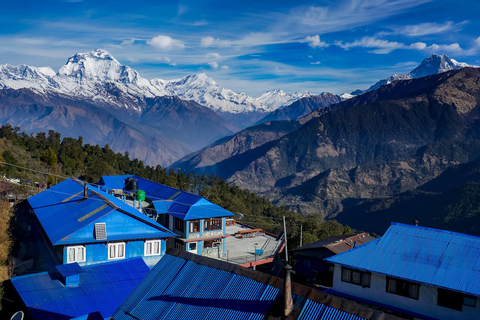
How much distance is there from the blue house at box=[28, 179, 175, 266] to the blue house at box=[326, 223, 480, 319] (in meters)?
13.9

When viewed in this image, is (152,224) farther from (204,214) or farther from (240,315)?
(240,315)

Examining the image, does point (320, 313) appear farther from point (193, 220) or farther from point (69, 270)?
point (193, 220)

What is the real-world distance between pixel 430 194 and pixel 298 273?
450ft

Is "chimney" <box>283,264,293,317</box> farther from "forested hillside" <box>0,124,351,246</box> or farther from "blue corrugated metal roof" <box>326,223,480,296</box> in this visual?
"forested hillside" <box>0,124,351,246</box>

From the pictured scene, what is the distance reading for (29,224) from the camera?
36156 mm

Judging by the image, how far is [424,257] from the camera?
60.5 feet

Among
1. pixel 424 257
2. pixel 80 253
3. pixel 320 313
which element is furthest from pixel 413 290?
pixel 80 253

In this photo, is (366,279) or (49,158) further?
(49,158)

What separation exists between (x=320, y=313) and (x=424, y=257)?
34.7ft


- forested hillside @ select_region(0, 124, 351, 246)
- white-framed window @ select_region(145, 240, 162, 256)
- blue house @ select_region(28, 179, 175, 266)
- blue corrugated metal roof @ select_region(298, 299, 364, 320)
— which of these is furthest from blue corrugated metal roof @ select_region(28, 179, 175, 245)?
blue corrugated metal roof @ select_region(298, 299, 364, 320)

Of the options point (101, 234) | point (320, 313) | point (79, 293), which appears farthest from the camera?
point (101, 234)

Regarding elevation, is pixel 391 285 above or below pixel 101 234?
below

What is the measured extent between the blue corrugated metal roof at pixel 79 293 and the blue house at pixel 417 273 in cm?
1170

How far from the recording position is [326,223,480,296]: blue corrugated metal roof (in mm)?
17094
